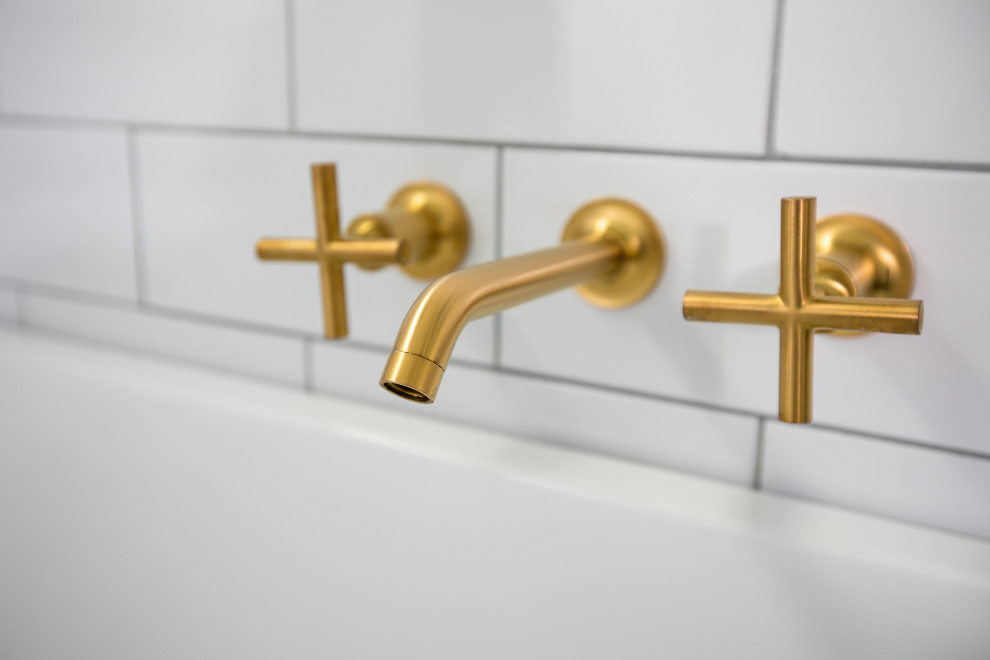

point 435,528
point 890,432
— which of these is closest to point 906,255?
point 890,432

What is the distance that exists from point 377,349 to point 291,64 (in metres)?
0.23

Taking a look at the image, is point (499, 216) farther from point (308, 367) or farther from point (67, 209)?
point (67, 209)

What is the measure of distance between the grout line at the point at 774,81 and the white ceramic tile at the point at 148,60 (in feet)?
1.20

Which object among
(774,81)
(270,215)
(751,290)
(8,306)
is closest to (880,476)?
(751,290)

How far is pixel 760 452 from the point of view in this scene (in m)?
0.52

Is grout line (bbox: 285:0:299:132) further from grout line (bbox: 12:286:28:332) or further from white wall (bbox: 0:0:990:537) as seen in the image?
grout line (bbox: 12:286:28:332)

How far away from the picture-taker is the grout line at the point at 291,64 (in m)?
0.62

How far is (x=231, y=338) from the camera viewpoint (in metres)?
0.73

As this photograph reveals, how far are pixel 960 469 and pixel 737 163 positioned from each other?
21 centimetres

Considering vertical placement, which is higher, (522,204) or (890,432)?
(522,204)

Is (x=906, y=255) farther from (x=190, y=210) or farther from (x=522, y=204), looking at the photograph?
(x=190, y=210)

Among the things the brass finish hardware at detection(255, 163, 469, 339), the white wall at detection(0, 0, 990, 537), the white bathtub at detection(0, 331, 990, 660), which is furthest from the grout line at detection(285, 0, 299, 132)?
the white bathtub at detection(0, 331, 990, 660)

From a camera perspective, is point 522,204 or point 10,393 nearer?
point 522,204

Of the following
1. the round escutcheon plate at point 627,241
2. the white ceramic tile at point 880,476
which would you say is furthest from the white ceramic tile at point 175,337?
the white ceramic tile at point 880,476
